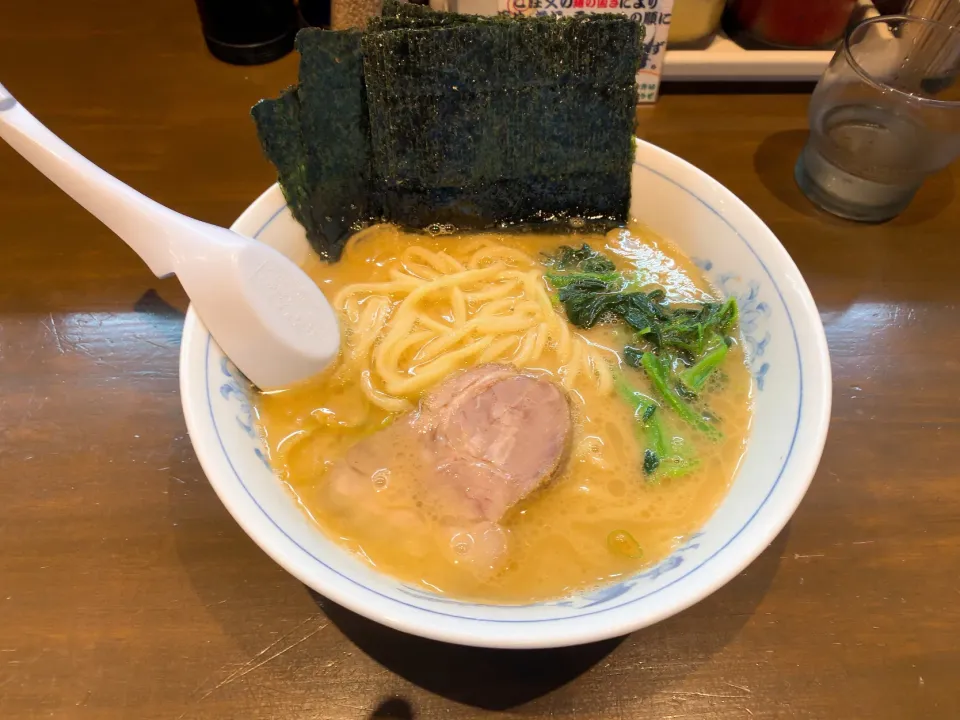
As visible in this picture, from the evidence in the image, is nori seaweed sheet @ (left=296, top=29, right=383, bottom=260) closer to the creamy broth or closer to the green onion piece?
the creamy broth

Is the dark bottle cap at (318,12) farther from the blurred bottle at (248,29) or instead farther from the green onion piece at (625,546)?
the green onion piece at (625,546)

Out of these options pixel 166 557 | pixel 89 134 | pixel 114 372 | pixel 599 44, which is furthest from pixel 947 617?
pixel 89 134

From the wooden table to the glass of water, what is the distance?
0.09m

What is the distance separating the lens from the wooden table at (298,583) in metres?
1.10

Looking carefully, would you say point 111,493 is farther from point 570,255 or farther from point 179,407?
point 570,255

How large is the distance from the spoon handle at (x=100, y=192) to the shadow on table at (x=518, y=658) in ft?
2.36

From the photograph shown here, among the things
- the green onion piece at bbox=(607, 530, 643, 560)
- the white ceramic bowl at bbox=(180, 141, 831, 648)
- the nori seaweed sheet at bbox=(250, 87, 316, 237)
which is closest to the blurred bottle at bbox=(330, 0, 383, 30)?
the nori seaweed sheet at bbox=(250, 87, 316, 237)

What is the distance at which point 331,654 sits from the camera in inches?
44.6

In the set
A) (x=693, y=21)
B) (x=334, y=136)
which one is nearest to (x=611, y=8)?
(x=693, y=21)

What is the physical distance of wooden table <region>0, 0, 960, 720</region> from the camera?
1097 mm

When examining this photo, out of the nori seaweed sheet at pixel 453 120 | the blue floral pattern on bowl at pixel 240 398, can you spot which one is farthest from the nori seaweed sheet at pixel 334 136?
the blue floral pattern on bowl at pixel 240 398

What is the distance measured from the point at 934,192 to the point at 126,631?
7.69 feet

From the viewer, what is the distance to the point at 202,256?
1157 mm

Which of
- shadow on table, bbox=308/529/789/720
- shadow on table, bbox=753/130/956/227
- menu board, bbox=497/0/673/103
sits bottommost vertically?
shadow on table, bbox=308/529/789/720
